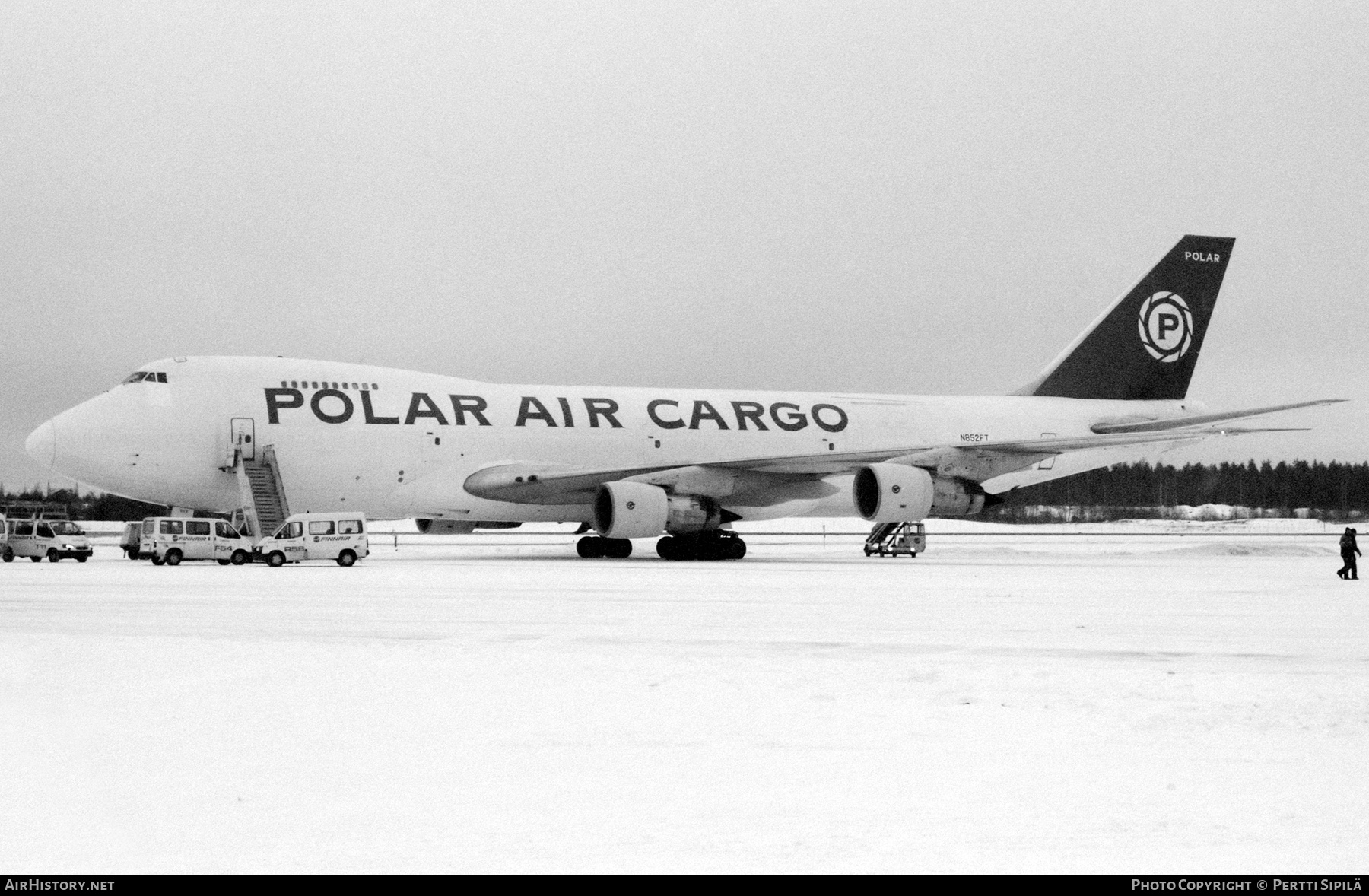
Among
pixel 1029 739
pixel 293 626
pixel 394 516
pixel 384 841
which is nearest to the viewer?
pixel 384 841

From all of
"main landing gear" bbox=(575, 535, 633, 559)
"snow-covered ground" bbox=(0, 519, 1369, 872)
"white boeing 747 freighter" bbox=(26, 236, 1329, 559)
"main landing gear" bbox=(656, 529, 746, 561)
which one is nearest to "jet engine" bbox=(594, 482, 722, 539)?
"white boeing 747 freighter" bbox=(26, 236, 1329, 559)

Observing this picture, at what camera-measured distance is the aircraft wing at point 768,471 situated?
95.5ft

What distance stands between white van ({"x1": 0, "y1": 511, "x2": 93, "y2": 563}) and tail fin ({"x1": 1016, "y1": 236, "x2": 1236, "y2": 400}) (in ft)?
81.4

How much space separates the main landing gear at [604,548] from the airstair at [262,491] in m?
6.91

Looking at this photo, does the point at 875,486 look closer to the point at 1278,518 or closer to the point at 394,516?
the point at 394,516

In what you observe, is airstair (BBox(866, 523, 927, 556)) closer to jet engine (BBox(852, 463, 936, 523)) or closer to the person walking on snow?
jet engine (BBox(852, 463, 936, 523))

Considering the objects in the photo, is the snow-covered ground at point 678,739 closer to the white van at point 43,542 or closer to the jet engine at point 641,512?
the jet engine at point 641,512

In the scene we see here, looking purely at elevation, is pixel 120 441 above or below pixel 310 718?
above

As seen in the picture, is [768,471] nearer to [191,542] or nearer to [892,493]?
[892,493]

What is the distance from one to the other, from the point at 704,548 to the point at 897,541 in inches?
246

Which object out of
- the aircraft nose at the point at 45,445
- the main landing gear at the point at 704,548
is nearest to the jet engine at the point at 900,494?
the main landing gear at the point at 704,548

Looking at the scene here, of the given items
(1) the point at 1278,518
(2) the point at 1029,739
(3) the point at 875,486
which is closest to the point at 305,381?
(3) the point at 875,486

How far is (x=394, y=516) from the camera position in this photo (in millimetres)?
29203
